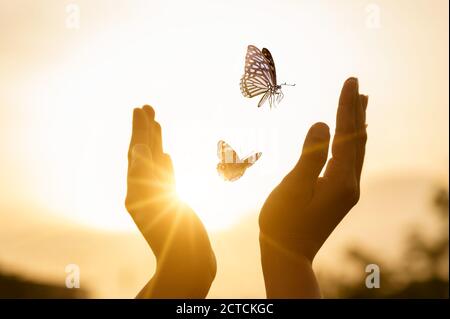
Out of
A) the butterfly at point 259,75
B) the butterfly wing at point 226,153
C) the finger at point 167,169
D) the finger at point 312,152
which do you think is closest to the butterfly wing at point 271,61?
the butterfly at point 259,75

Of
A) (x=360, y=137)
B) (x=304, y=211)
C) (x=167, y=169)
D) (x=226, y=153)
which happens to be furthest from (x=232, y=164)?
(x=360, y=137)

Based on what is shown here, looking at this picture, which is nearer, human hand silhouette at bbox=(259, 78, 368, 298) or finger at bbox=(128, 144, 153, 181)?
human hand silhouette at bbox=(259, 78, 368, 298)

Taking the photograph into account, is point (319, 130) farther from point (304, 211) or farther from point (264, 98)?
point (264, 98)

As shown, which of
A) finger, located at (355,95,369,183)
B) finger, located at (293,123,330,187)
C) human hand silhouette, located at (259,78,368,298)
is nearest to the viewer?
human hand silhouette, located at (259,78,368,298)

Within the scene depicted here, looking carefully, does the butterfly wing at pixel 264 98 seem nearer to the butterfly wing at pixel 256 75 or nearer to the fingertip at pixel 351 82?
the butterfly wing at pixel 256 75

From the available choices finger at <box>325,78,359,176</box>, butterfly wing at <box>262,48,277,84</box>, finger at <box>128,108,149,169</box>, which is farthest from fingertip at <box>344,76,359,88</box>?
finger at <box>128,108,149,169</box>

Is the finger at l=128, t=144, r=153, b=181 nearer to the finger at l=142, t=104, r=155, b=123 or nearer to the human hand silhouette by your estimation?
the finger at l=142, t=104, r=155, b=123
